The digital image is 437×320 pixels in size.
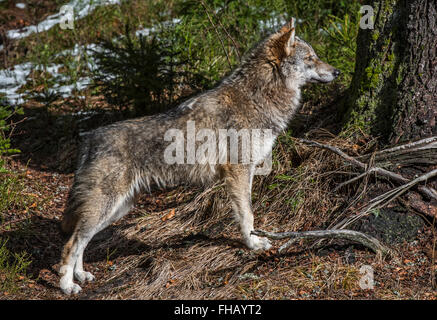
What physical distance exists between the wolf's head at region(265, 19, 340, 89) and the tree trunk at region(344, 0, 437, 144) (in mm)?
436

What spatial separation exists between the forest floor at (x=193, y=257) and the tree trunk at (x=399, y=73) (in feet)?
2.31

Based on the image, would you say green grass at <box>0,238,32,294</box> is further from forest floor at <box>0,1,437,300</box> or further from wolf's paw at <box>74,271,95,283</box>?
wolf's paw at <box>74,271,95,283</box>

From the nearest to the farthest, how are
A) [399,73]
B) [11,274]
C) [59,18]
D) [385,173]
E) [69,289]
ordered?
[11,274] < [69,289] < [385,173] < [399,73] < [59,18]

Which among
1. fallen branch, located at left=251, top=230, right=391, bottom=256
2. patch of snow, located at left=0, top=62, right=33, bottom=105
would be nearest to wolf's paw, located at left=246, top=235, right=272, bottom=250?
fallen branch, located at left=251, top=230, right=391, bottom=256

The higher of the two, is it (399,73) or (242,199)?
(399,73)

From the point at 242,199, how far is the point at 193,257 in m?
0.79

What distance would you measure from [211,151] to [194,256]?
111cm

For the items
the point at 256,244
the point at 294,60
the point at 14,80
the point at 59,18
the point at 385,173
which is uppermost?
the point at 59,18

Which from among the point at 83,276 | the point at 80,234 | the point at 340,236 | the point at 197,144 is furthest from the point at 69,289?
the point at 340,236

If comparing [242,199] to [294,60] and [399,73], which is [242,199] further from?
[399,73]

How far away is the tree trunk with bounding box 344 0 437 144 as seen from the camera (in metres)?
4.26

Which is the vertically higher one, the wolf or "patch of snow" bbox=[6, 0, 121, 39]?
"patch of snow" bbox=[6, 0, 121, 39]

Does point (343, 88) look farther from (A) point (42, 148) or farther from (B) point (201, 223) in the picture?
(A) point (42, 148)

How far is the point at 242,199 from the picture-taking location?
182 inches
